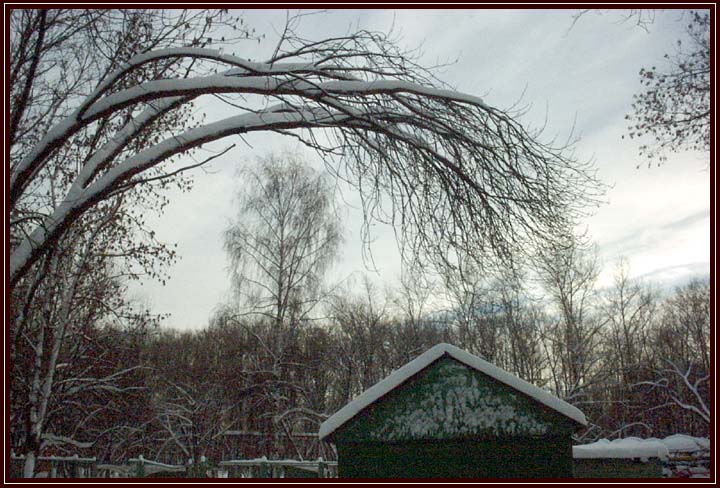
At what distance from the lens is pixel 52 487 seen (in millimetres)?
4410

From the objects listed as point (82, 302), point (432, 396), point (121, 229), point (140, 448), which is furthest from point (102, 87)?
point (140, 448)

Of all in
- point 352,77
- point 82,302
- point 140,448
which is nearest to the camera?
point 352,77

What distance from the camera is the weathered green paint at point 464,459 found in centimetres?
654

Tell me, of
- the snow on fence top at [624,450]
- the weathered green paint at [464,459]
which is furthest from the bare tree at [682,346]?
the weathered green paint at [464,459]

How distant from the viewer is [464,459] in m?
6.68

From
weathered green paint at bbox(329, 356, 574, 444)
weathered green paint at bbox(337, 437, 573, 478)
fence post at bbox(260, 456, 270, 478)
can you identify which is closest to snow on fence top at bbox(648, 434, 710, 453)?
fence post at bbox(260, 456, 270, 478)

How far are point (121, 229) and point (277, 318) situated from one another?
969cm

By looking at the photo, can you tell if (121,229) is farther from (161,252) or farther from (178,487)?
(178,487)

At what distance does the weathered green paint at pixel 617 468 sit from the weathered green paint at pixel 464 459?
45.7 feet

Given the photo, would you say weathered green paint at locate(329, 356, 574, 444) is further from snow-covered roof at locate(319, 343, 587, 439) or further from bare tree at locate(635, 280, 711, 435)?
bare tree at locate(635, 280, 711, 435)

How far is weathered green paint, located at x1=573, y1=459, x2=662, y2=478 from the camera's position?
18812 millimetres

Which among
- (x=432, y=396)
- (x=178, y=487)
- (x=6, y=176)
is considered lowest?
(x=178, y=487)

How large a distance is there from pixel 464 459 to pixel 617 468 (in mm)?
15543

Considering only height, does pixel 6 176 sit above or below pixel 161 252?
below
